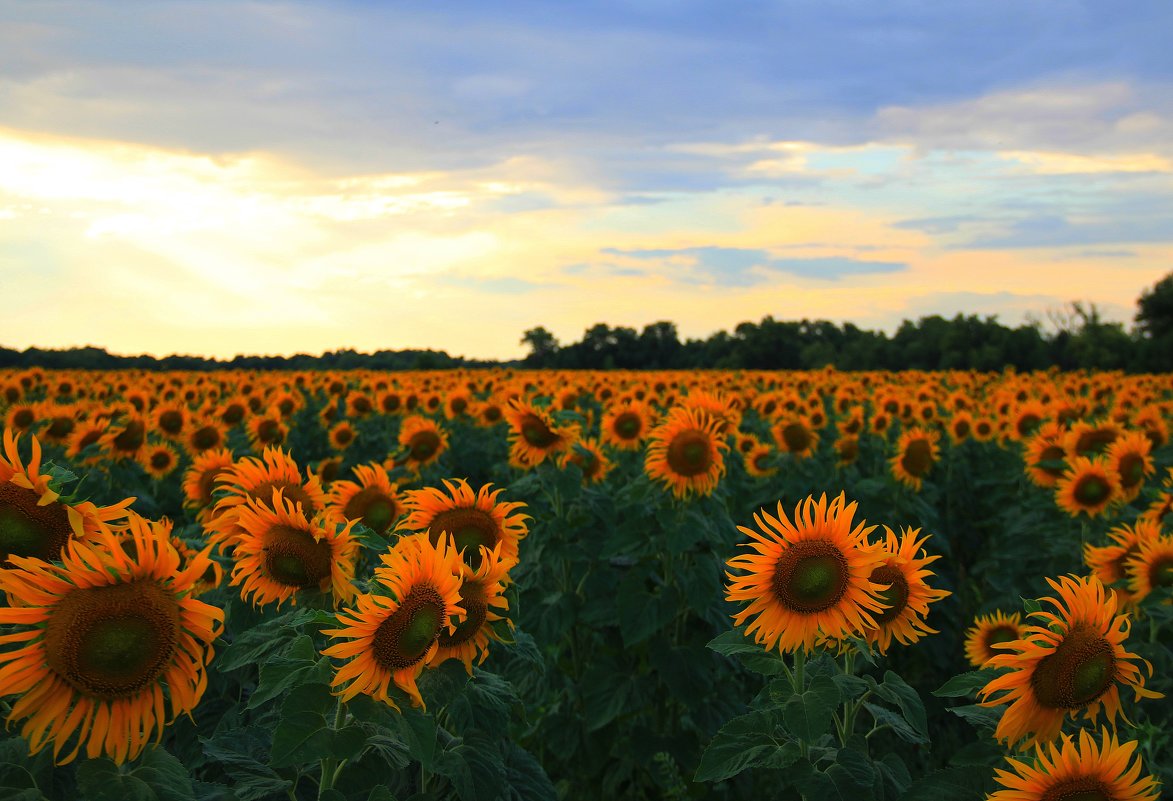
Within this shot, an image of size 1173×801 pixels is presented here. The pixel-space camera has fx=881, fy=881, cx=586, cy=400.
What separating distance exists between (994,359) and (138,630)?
1714 inches

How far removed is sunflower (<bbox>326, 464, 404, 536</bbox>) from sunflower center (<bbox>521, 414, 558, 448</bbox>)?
2.25 meters

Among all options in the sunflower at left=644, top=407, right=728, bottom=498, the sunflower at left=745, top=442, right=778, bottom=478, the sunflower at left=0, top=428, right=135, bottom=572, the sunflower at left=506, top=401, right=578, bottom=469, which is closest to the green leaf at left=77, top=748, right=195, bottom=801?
the sunflower at left=0, top=428, right=135, bottom=572

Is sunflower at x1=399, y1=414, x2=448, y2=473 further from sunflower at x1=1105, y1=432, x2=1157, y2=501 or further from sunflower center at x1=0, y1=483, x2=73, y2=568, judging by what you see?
sunflower center at x1=0, y1=483, x2=73, y2=568

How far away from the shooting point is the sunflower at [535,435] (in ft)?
22.4

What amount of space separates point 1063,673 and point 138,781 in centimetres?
272

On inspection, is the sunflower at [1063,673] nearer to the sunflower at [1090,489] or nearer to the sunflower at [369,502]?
the sunflower at [369,502]

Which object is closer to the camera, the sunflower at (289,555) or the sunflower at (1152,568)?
the sunflower at (289,555)

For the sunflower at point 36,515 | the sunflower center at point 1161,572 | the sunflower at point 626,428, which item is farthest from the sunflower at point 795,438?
the sunflower at point 36,515

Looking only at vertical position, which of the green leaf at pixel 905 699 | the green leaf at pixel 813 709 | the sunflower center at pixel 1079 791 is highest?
the green leaf at pixel 813 709

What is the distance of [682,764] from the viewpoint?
20.5 feet

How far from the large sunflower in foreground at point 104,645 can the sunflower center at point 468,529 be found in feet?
4.64

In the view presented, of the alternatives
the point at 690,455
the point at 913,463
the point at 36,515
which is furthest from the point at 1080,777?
the point at 913,463

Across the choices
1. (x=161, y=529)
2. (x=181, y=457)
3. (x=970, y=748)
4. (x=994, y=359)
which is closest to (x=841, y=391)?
(x=181, y=457)

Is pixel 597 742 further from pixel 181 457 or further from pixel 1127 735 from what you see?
pixel 181 457
